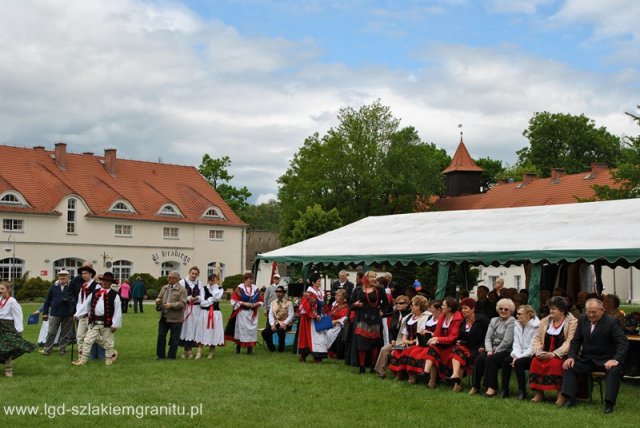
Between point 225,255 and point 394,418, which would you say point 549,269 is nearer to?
point 394,418

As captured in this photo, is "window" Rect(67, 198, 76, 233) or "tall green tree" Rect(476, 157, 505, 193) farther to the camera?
"tall green tree" Rect(476, 157, 505, 193)

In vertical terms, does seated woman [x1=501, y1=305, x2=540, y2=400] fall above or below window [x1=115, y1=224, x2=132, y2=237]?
below

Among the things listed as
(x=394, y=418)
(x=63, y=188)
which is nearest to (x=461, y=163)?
(x=63, y=188)

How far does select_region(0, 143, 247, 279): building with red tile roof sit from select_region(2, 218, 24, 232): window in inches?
2.1

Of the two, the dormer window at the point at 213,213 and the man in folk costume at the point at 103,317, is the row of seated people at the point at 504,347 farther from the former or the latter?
the dormer window at the point at 213,213

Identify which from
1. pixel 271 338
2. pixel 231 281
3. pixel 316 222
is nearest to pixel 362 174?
pixel 316 222

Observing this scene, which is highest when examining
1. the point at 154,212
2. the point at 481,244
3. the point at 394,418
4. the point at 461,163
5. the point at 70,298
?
the point at 461,163

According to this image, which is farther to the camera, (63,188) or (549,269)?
(63,188)

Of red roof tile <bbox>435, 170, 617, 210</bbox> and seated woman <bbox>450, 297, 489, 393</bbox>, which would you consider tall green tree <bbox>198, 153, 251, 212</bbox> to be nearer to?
red roof tile <bbox>435, 170, 617, 210</bbox>

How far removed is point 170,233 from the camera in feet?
172

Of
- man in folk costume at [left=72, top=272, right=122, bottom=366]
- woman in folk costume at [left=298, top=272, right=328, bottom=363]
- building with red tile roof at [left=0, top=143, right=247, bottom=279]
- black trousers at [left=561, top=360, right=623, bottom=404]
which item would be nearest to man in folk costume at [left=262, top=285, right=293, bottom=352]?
woman in folk costume at [left=298, top=272, right=328, bottom=363]

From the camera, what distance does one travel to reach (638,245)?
11781mm

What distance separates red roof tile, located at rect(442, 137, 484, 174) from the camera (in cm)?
6381

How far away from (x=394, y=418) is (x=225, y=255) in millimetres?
46521
